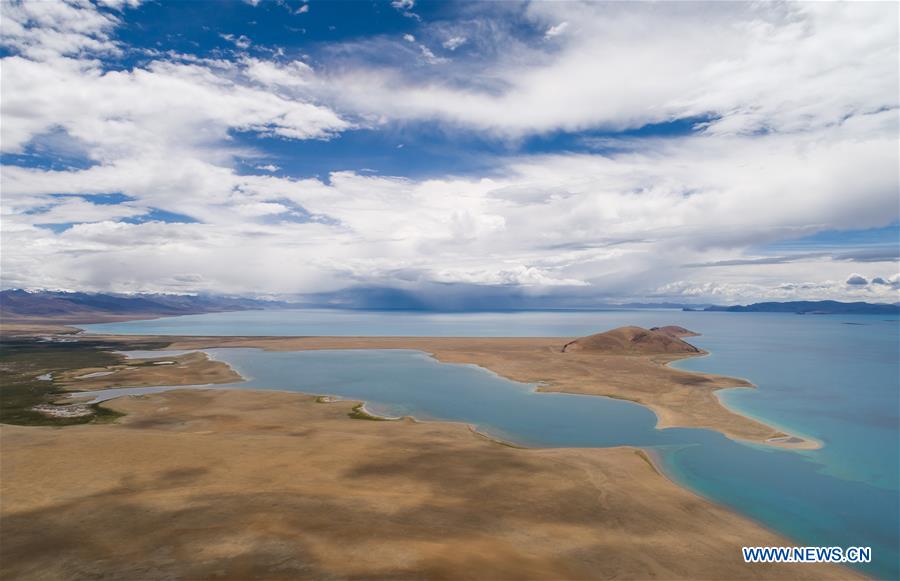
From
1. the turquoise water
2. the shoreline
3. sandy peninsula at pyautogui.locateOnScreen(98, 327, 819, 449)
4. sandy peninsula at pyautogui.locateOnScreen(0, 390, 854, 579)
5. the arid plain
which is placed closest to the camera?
sandy peninsula at pyautogui.locateOnScreen(0, 390, 854, 579)

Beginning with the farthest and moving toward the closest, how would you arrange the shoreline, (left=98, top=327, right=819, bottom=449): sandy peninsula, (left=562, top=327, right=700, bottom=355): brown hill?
(left=562, top=327, right=700, bottom=355): brown hill → (left=98, top=327, right=819, bottom=449): sandy peninsula → the shoreline

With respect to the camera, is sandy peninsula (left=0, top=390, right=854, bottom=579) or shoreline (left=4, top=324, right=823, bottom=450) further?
shoreline (left=4, top=324, right=823, bottom=450)

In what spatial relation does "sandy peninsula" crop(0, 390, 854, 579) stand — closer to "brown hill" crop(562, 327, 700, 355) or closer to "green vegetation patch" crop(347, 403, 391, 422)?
"green vegetation patch" crop(347, 403, 391, 422)

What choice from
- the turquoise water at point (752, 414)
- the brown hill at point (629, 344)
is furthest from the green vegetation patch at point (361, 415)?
the brown hill at point (629, 344)

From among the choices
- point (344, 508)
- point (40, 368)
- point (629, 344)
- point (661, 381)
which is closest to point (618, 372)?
point (661, 381)

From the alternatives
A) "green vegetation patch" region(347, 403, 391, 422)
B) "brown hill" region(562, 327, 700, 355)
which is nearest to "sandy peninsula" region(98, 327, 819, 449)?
"brown hill" region(562, 327, 700, 355)

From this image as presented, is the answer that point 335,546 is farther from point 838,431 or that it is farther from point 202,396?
point 838,431
